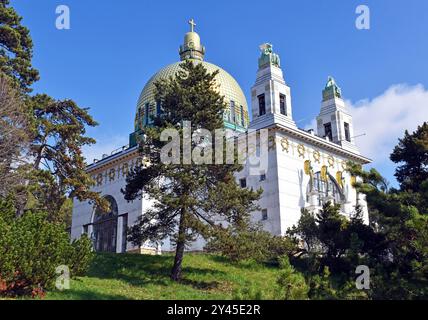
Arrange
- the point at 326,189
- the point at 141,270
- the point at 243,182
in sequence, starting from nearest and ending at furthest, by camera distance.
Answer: the point at 141,270 → the point at 243,182 → the point at 326,189

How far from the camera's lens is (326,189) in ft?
127

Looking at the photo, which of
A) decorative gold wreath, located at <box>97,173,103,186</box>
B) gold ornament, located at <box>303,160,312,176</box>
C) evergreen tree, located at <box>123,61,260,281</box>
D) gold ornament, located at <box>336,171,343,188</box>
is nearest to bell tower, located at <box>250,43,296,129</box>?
gold ornament, located at <box>303,160,312,176</box>

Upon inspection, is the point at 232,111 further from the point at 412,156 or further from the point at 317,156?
the point at 412,156

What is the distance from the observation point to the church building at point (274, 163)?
35719 millimetres

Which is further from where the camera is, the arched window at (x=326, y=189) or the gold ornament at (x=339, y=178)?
the gold ornament at (x=339, y=178)

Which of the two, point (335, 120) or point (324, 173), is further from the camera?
point (335, 120)

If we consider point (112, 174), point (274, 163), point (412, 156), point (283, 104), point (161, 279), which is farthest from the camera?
point (112, 174)

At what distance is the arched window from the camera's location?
3728 cm

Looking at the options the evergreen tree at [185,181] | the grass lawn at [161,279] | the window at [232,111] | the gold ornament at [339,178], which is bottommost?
the grass lawn at [161,279]

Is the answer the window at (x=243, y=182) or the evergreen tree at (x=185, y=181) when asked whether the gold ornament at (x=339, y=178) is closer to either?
the window at (x=243, y=182)

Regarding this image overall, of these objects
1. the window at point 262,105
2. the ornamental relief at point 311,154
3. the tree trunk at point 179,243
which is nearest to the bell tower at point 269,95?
the window at point 262,105

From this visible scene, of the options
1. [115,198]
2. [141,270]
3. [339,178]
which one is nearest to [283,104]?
[339,178]

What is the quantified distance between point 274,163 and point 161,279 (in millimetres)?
16611

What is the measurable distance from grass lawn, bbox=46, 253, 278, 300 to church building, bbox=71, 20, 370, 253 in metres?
6.37
